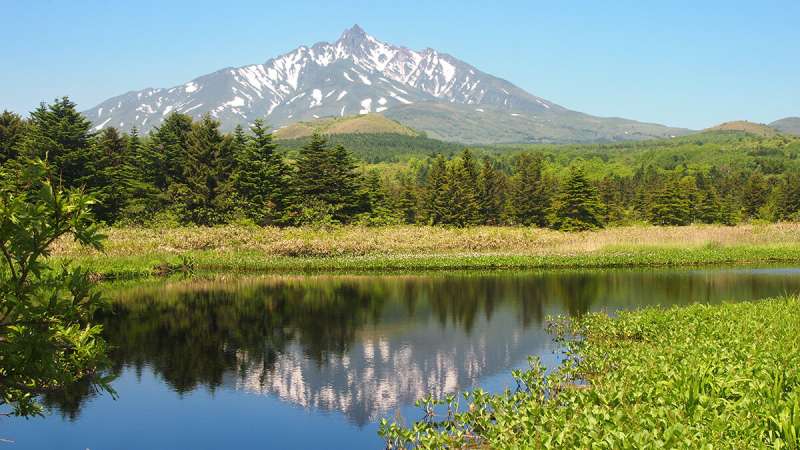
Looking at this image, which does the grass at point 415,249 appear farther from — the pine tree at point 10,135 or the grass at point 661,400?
the grass at point 661,400

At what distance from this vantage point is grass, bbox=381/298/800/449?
10.0 meters

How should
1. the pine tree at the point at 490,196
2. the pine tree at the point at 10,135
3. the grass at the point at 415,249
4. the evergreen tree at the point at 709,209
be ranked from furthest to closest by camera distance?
the evergreen tree at the point at 709,209
the pine tree at the point at 490,196
the pine tree at the point at 10,135
the grass at the point at 415,249

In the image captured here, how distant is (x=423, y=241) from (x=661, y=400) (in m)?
44.2

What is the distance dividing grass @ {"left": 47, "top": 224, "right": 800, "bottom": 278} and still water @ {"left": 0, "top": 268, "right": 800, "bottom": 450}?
4605 millimetres

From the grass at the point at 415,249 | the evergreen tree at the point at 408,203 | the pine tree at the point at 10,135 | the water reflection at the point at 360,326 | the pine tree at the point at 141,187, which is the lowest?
the water reflection at the point at 360,326

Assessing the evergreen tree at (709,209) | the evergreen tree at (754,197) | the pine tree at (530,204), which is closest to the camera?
the pine tree at (530,204)

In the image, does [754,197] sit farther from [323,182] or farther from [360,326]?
[360,326]

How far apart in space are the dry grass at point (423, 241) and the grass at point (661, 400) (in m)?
32.9

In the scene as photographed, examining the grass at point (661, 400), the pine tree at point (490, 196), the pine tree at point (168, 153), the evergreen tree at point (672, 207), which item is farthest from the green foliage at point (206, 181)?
the evergreen tree at point (672, 207)

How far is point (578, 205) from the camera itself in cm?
8138

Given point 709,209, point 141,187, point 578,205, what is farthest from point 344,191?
point 709,209

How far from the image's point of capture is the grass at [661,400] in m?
10.0

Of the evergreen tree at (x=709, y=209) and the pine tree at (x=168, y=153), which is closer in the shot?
the pine tree at (x=168, y=153)

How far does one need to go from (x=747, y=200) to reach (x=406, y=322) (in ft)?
332
